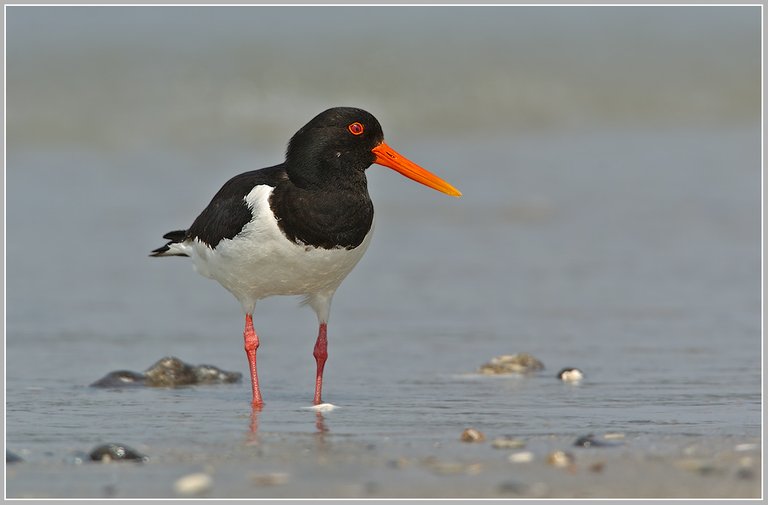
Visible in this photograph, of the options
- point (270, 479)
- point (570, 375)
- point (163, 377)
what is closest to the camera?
point (270, 479)

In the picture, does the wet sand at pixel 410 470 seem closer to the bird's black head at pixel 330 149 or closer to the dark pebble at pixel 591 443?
the dark pebble at pixel 591 443

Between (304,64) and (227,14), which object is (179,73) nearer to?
(304,64)

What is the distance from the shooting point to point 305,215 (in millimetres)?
5223

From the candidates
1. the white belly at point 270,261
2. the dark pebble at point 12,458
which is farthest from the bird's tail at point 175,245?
the dark pebble at point 12,458

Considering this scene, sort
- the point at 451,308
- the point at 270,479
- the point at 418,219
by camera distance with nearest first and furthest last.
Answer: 1. the point at 270,479
2. the point at 451,308
3. the point at 418,219

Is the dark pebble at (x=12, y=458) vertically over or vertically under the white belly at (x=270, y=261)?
under

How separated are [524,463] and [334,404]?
1462 mm

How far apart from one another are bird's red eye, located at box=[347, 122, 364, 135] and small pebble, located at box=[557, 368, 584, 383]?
154cm

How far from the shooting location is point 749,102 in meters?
16.0

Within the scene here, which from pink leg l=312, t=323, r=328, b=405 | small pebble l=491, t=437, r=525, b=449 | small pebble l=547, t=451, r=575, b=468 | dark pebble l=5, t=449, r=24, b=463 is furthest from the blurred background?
small pebble l=547, t=451, r=575, b=468

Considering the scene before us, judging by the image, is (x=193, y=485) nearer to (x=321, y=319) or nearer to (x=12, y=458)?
(x=12, y=458)

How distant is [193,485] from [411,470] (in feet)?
2.26

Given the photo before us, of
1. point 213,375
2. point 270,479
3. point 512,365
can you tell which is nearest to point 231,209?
point 213,375

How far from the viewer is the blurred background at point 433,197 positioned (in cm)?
622
